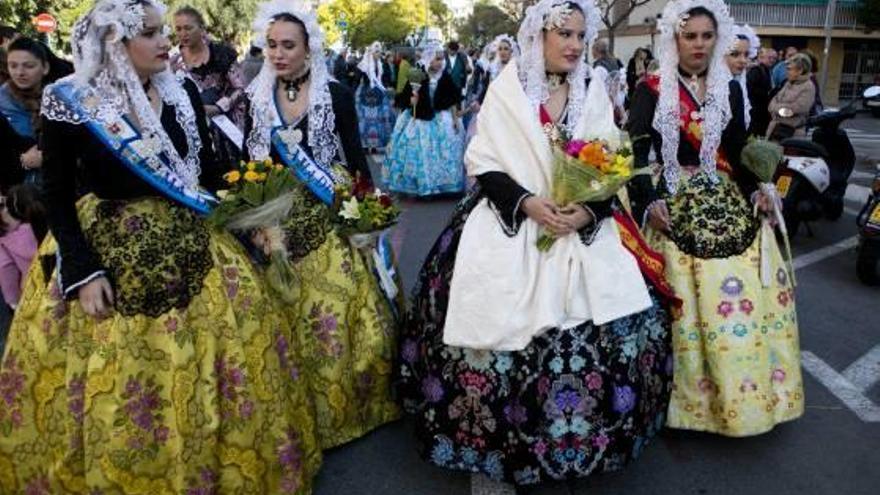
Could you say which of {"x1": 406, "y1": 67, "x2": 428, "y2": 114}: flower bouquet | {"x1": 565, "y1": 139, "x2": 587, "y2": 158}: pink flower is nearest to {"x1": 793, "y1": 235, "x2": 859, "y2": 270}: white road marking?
{"x1": 565, "y1": 139, "x2": 587, "y2": 158}: pink flower

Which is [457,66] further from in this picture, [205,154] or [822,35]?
[822,35]

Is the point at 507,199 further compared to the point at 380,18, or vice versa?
the point at 380,18

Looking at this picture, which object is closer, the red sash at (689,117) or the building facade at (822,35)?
the red sash at (689,117)

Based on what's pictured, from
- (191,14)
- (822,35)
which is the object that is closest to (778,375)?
(191,14)

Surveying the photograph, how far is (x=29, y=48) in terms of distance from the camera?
197 inches

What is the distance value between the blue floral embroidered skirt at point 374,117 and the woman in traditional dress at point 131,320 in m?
11.3

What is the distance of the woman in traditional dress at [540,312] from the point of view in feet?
9.58

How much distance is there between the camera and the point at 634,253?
322 cm

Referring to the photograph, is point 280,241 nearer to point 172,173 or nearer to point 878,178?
point 172,173

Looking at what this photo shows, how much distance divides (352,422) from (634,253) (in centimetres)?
151

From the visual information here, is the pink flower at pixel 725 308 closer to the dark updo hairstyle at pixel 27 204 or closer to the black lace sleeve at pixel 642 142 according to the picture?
the black lace sleeve at pixel 642 142

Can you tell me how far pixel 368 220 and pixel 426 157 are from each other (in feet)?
19.6

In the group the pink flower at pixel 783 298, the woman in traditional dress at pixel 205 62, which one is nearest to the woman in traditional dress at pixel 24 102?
the woman in traditional dress at pixel 205 62

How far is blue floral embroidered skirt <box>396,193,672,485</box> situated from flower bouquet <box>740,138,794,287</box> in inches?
26.1
